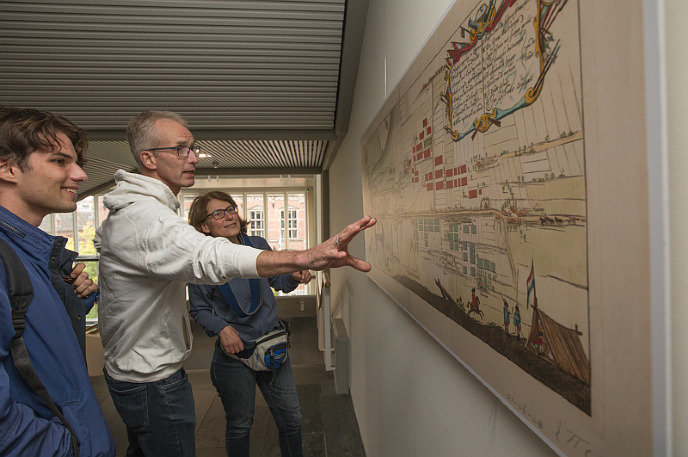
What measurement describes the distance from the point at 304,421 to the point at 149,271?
2.70 m

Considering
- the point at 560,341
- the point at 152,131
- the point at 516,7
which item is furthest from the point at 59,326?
the point at 516,7

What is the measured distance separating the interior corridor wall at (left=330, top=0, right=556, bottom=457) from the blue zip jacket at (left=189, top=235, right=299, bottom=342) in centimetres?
66

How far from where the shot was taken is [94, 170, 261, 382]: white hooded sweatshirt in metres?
1.04

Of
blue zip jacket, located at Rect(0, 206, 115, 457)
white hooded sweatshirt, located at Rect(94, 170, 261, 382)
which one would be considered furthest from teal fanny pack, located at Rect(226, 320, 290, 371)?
blue zip jacket, located at Rect(0, 206, 115, 457)

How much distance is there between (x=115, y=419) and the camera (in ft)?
11.1

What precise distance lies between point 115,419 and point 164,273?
326cm

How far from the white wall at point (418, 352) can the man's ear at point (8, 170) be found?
129 cm

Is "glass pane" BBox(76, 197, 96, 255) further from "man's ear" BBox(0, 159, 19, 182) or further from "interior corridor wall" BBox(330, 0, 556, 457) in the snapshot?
"man's ear" BBox(0, 159, 19, 182)

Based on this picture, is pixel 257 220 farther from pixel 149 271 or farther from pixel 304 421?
pixel 149 271

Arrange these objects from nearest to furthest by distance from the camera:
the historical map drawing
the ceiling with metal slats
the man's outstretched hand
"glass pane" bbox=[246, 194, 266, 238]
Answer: the historical map drawing < the man's outstretched hand < the ceiling with metal slats < "glass pane" bbox=[246, 194, 266, 238]

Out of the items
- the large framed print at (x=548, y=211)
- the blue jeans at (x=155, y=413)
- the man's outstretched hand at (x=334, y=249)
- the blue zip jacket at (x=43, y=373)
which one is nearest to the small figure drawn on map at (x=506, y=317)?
the large framed print at (x=548, y=211)

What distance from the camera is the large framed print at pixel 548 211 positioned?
44 cm

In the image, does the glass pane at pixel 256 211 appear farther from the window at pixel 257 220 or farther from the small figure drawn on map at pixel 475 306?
the small figure drawn on map at pixel 475 306

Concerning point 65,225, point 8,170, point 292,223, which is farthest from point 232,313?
point 292,223
